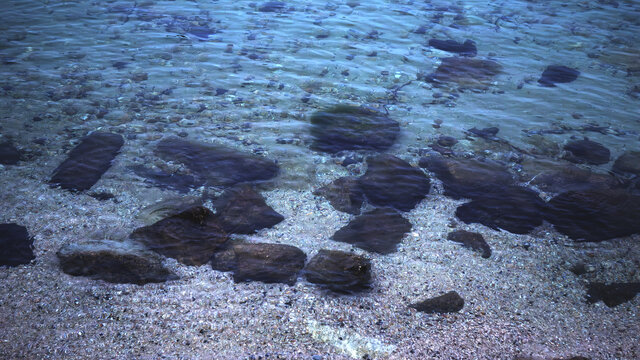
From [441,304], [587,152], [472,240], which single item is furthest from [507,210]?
[587,152]

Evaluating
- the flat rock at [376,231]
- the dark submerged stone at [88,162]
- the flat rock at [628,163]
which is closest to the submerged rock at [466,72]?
the flat rock at [628,163]

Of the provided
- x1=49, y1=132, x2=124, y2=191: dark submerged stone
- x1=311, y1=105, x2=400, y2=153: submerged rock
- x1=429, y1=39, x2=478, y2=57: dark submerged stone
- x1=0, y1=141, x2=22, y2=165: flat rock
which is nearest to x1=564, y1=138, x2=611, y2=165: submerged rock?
x1=311, y1=105, x2=400, y2=153: submerged rock

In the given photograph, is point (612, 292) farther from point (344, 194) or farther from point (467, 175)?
point (344, 194)

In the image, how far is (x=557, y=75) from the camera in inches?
430

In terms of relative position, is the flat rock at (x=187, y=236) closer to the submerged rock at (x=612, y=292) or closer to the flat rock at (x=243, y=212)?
the flat rock at (x=243, y=212)

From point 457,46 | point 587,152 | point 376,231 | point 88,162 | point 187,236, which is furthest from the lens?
point 457,46

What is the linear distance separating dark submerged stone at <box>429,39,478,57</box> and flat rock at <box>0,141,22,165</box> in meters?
10.3

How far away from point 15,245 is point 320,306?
4160 mm

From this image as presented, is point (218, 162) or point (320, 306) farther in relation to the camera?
point (218, 162)

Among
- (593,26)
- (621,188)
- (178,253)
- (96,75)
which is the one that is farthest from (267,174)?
(593,26)

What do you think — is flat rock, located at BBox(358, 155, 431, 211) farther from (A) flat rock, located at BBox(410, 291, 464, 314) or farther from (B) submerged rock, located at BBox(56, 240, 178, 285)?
(B) submerged rock, located at BBox(56, 240, 178, 285)

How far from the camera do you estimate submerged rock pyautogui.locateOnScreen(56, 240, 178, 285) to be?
528cm

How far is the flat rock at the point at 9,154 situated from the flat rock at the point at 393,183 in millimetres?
6040

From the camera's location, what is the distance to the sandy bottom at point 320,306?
4.53 metres
